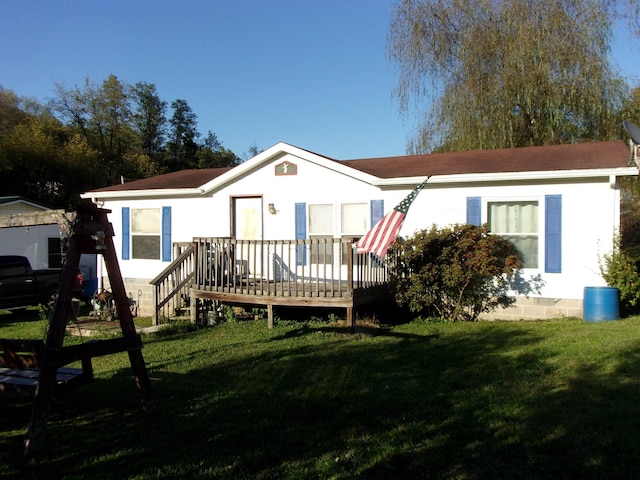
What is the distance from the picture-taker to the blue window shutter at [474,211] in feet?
33.8

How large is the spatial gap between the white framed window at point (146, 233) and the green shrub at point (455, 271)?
6191 mm

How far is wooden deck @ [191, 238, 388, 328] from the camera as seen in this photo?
9.41 m

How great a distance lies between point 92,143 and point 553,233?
3541 cm

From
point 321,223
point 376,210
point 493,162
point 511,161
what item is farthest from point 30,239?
point 511,161

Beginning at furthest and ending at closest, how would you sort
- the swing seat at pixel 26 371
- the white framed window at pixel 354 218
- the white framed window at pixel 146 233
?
the white framed window at pixel 146 233 < the white framed window at pixel 354 218 < the swing seat at pixel 26 371

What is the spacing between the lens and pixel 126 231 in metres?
13.8

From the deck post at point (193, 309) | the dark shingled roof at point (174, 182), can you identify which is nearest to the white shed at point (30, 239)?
the dark shingled roof at point (174, 182)

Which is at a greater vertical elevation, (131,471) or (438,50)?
(438,50)

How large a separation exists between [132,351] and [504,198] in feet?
24.2

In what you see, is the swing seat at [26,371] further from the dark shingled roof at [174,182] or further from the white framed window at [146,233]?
the white framed window at [146,233]

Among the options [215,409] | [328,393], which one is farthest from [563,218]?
[215,409]

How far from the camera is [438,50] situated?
63.3 feet

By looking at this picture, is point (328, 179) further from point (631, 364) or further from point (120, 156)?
point (120, 156)

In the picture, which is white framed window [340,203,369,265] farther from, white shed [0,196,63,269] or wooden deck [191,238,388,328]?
white shed [0,196,63,269]
